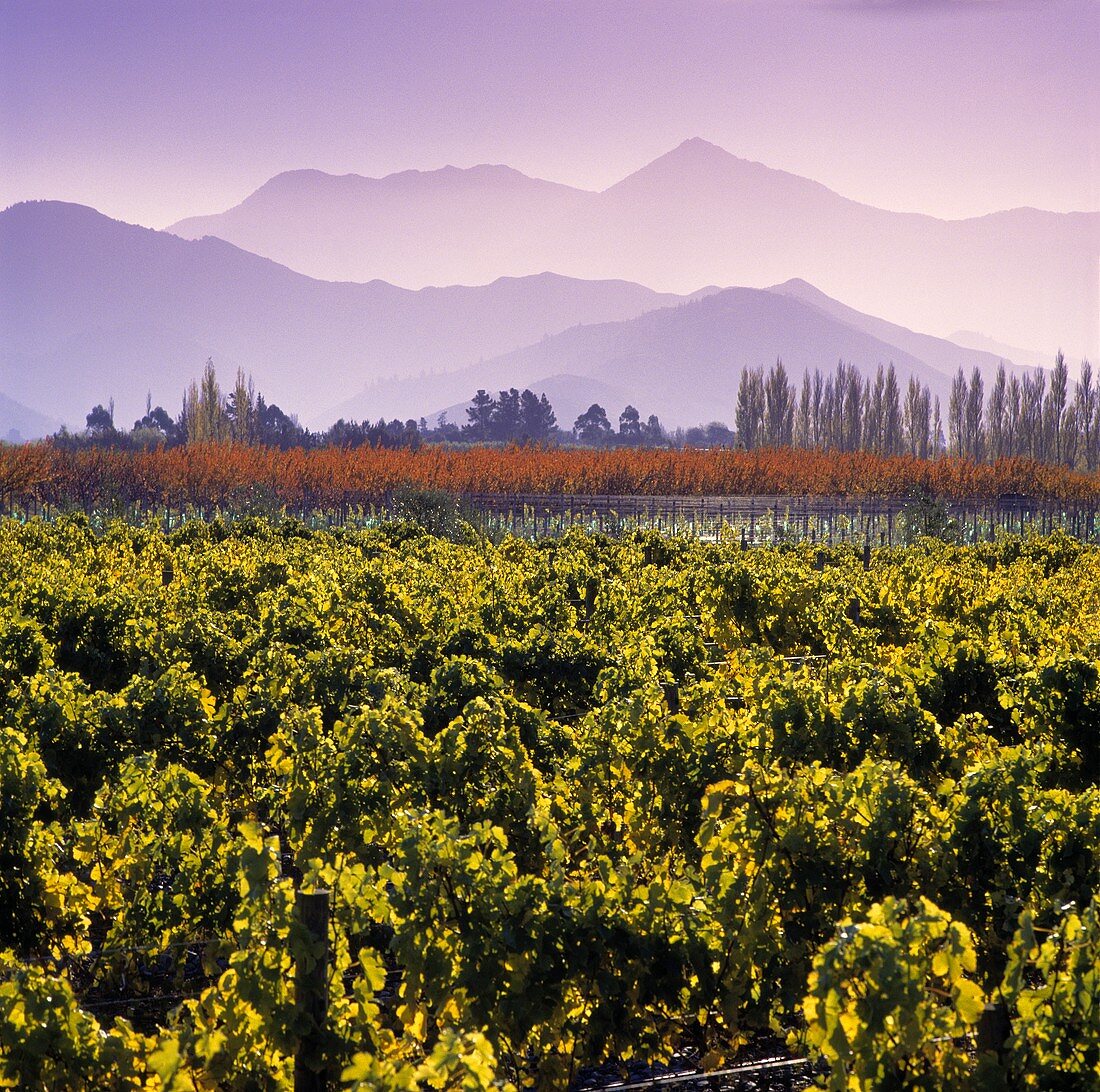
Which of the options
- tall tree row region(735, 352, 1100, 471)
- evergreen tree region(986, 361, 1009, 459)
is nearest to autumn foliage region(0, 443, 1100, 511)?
tall tree row region(735, 352, 1100, 471)

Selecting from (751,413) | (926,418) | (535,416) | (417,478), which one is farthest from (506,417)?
(417,478)

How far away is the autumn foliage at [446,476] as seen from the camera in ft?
140

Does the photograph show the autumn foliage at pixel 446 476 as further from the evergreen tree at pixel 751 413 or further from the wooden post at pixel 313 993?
the evergreen tree at pixel 751 413

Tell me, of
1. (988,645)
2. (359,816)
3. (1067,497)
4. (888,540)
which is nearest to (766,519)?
(888,540)

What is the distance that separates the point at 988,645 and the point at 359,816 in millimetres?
4906

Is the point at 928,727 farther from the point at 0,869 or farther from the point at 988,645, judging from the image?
the point at 0,869

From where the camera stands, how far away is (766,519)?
37.9 metres

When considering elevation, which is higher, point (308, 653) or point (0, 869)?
point (308, 653)

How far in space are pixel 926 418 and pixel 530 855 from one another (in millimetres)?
102466

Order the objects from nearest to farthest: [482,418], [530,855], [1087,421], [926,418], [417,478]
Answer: [530,855] < [417,478] < [1087,421] < [926,418] < [482,418]

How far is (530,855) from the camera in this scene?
20.1 feet

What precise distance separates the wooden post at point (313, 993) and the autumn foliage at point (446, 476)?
3328cm

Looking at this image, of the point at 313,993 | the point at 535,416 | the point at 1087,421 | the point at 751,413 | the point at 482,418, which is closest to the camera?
the point at 313,993

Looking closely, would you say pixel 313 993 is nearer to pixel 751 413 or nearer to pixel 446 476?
pixel 446 476
